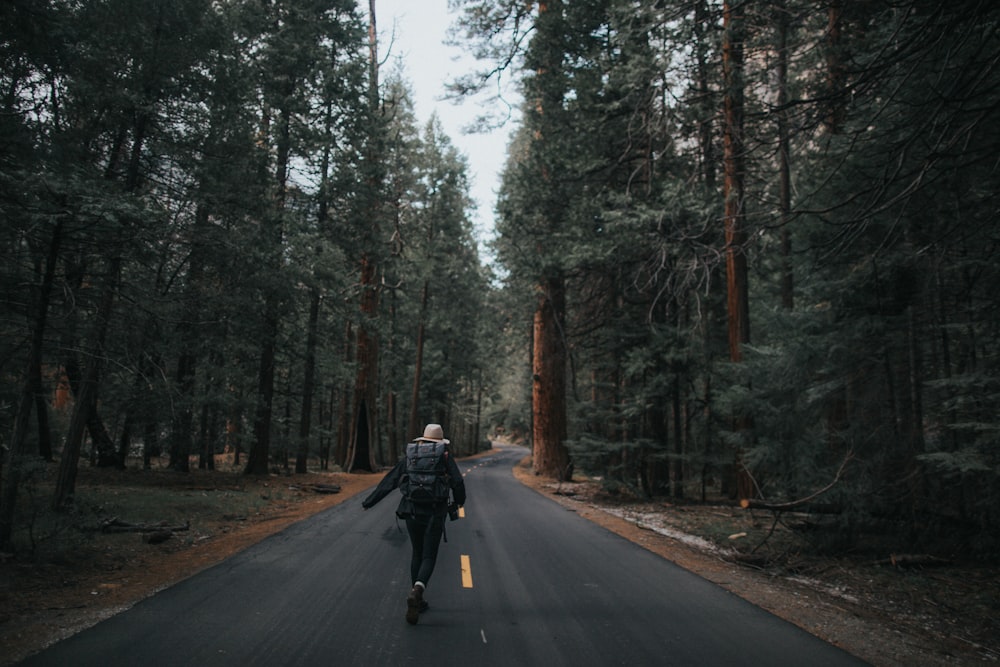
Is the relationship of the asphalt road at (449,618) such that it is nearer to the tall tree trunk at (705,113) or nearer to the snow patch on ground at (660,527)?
the snow patch on ground at (660,527)

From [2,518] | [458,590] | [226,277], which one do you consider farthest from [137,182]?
[458,590]

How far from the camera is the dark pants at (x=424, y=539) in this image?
5523 millimetres

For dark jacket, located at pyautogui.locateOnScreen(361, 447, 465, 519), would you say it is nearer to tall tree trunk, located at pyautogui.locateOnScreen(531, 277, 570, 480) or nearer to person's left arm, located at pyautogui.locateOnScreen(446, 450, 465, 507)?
person's left arm, located at pyautogui.locateOnScreen(446, 450, 465, 507)

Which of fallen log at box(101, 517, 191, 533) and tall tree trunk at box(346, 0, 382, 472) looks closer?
fallen log at box(101, 517, 191, 533)

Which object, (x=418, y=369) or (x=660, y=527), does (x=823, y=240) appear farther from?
(x=418, y=369)

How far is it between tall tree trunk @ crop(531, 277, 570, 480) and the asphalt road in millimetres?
12213

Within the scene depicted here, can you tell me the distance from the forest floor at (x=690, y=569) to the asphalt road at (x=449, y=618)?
45 cm

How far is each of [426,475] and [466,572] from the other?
1942 millimetres

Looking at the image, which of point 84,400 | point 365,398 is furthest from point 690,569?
point 365,398

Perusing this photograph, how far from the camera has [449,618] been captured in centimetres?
516

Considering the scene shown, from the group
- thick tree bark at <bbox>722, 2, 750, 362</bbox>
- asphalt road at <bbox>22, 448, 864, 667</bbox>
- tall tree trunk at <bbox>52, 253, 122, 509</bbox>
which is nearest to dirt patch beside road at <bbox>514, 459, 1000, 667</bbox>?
asphalt road at <bbox>22, 448, 864, 667</bbox>

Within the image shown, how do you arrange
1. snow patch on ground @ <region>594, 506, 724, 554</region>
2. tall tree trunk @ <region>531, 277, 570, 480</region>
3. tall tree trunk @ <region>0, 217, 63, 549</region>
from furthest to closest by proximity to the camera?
tall tree trunk @ <region>531, 277, 570, 480</region> → snow patch on ground @ <region>594, 506, 724, 554</region> → tall tree trunk @ <region>0, 217, 63, 549</region>

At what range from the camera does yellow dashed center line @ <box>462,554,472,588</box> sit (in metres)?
6.39

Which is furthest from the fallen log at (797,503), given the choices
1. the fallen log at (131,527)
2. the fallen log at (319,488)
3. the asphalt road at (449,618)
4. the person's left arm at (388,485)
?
the fallen log at (319,488)
